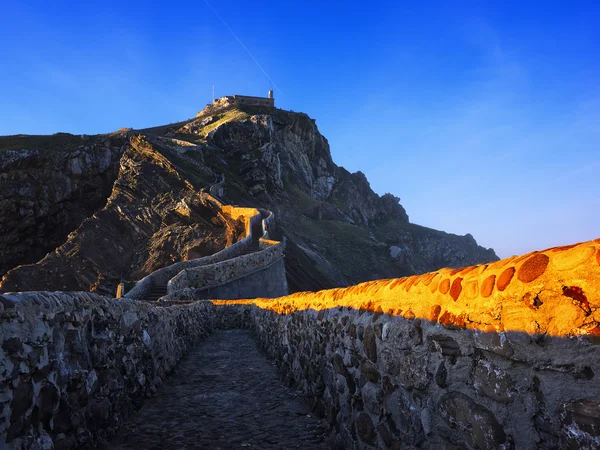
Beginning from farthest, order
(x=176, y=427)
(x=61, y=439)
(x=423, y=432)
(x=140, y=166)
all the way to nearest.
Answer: (x=140, y=166)
(x=176, y=427)
(x=61, y=439)
(x=423, y=432)

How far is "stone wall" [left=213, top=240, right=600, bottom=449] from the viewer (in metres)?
1.69

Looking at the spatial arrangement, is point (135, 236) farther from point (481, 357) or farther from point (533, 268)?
point (533, 268)

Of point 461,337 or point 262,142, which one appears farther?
point 262,142

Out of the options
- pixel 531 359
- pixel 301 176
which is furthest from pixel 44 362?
pixel 301 176

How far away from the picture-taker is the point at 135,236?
4012cm

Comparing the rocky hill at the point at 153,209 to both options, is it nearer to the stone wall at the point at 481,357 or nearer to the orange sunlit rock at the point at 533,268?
the stone wall at the point at 481,357

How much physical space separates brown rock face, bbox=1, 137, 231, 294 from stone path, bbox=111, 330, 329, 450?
28.7 metres

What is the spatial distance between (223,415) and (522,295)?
4752mm

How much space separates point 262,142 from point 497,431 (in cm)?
6161

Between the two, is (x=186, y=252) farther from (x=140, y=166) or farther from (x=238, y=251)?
(x=140, y=166)

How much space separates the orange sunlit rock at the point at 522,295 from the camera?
169 cm

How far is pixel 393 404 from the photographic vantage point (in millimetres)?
3090

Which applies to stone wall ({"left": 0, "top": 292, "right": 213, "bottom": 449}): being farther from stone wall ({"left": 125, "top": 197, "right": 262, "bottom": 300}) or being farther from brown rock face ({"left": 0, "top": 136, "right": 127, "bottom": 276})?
brown rock face ({"left": 0, "top": 136, "right": 127, "bottom": 276})

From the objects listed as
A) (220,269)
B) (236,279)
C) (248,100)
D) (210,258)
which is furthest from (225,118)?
(220,269)
